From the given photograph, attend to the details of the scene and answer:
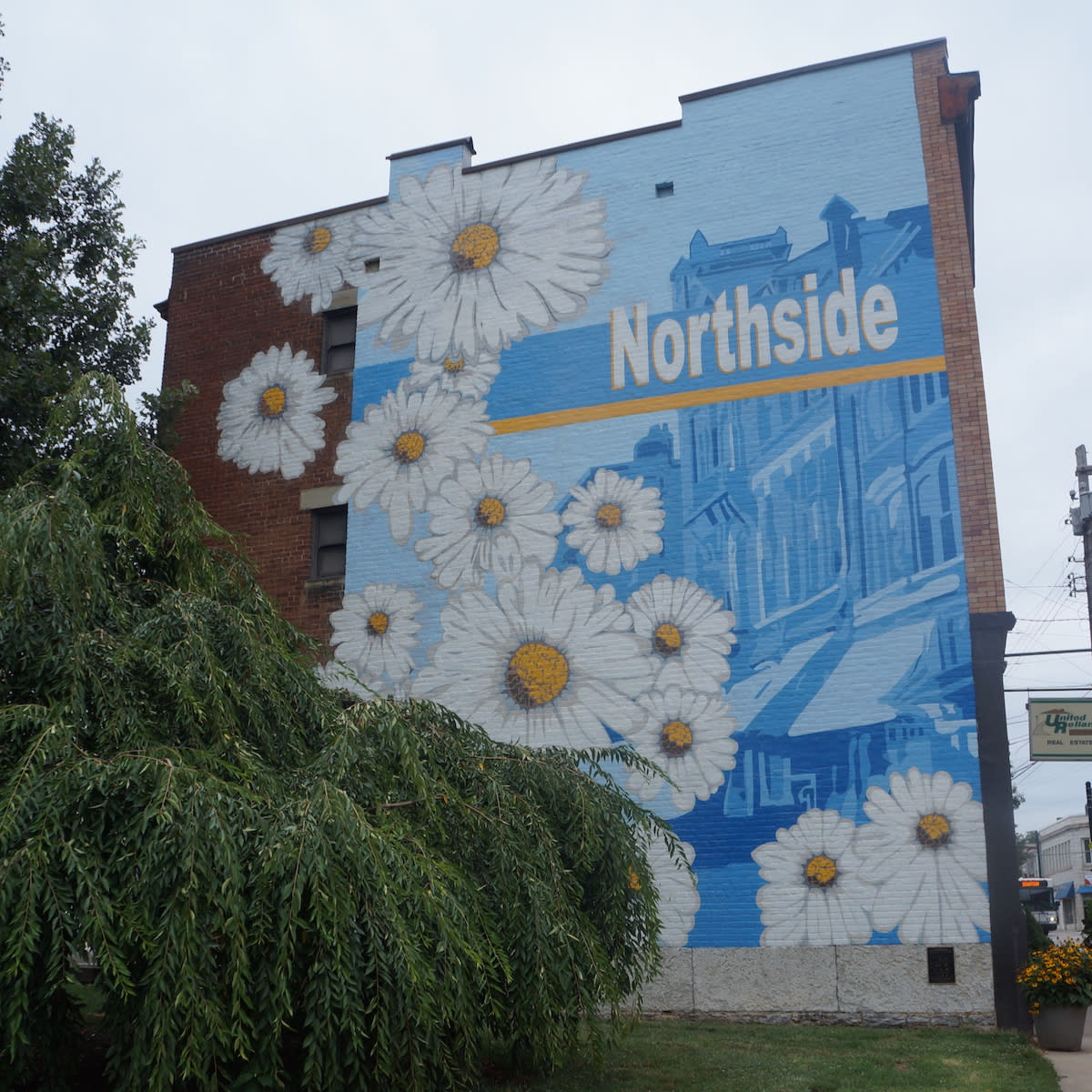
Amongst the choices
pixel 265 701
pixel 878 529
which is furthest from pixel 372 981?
pixel 878 529

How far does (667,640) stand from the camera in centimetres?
1359

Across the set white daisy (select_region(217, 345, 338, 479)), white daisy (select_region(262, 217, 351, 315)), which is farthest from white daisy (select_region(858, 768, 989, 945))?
white daisy (select_region(262, 217, 351, 315))

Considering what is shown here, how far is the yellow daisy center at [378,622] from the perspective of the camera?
49.3 ft

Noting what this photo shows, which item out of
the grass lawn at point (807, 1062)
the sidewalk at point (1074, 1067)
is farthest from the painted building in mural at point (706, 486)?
the sidewalk at point (1074, 1067)

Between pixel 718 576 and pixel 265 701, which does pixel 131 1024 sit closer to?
pixel 265 701

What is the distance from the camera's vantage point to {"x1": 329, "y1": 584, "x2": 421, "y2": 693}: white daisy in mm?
14859

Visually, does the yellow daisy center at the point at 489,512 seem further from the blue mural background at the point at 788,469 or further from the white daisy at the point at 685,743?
the white daisy at the point at 685,743

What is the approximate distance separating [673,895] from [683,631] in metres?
2.97

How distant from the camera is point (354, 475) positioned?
15.8m

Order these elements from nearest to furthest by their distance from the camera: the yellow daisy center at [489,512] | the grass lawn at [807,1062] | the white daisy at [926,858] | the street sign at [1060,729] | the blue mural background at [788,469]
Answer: the grass lawn at [807,1062] < the white daisy at [926,858] < the blue mural background at [788,469] < the street sign at [1060,729] < the yellow daisy center at [489,512]

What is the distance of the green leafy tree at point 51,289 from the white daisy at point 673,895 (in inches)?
329

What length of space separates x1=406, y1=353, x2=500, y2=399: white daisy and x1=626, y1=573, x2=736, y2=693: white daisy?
3.69 metres

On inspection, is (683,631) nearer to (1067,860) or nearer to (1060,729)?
(1060,729)

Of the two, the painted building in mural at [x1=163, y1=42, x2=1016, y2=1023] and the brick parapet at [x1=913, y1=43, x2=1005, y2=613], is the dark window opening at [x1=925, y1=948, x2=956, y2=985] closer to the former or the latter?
the painted building in mural at [x1=163, y1=42, x2=1016, y2=1023]
